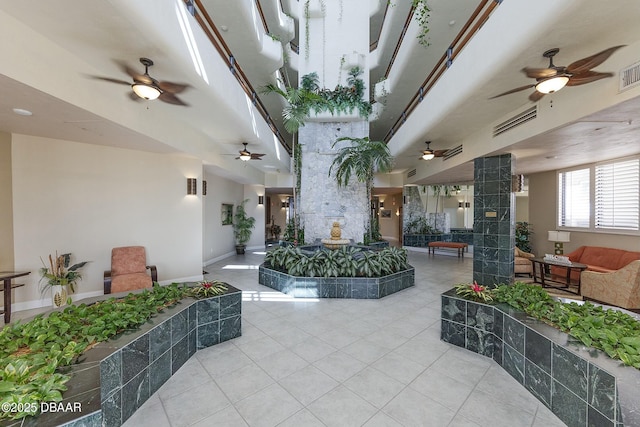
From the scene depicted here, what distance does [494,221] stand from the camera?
5238 mm

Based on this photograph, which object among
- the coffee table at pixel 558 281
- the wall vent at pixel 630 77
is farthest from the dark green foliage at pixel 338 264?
the wall vent at pixel 630 77

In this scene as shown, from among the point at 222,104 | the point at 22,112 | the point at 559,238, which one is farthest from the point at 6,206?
the point at 559,238

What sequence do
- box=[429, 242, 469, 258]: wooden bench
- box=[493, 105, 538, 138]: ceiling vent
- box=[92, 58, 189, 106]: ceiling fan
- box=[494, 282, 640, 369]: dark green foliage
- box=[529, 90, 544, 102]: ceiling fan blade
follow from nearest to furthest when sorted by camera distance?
box=[494, 282, 640, 369]: dark green foliage
box=[92, 58, 189, 106]: ceiling fan
box=[529, 90, 544, 102]: ceiling fan blade
box=[493, 105, 538, 138]: ceiling vent
box=[429, 242, 469, 258]: wooden bench

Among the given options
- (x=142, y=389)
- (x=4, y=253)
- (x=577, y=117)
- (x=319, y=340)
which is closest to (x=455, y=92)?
(x=577, y=117)

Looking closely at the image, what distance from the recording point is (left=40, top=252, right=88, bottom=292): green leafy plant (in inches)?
166

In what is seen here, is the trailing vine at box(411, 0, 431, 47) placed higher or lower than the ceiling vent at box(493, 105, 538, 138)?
higher

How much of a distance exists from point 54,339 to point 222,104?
356cm

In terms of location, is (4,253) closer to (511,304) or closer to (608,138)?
(511,304)

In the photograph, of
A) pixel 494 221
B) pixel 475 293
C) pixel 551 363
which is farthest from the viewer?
pixel 494 221

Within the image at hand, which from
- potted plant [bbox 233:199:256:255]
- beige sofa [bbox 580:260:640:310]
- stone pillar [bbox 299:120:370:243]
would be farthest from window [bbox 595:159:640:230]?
potted plant [bbox 233:199:256:255]

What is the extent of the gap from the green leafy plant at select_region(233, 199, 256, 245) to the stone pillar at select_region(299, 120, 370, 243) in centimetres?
285

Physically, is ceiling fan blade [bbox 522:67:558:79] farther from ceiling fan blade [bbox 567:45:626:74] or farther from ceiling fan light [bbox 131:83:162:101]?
ceiling fan light [bbox 131:83:162:101]

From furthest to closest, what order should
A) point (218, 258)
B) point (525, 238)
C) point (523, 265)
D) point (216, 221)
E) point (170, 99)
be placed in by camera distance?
point (218, 258) < point (216, 221) < point (525, 238) < point (523, 265) < point (170, 99)

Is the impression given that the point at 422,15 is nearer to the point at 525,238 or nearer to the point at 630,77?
the point at 630,77
